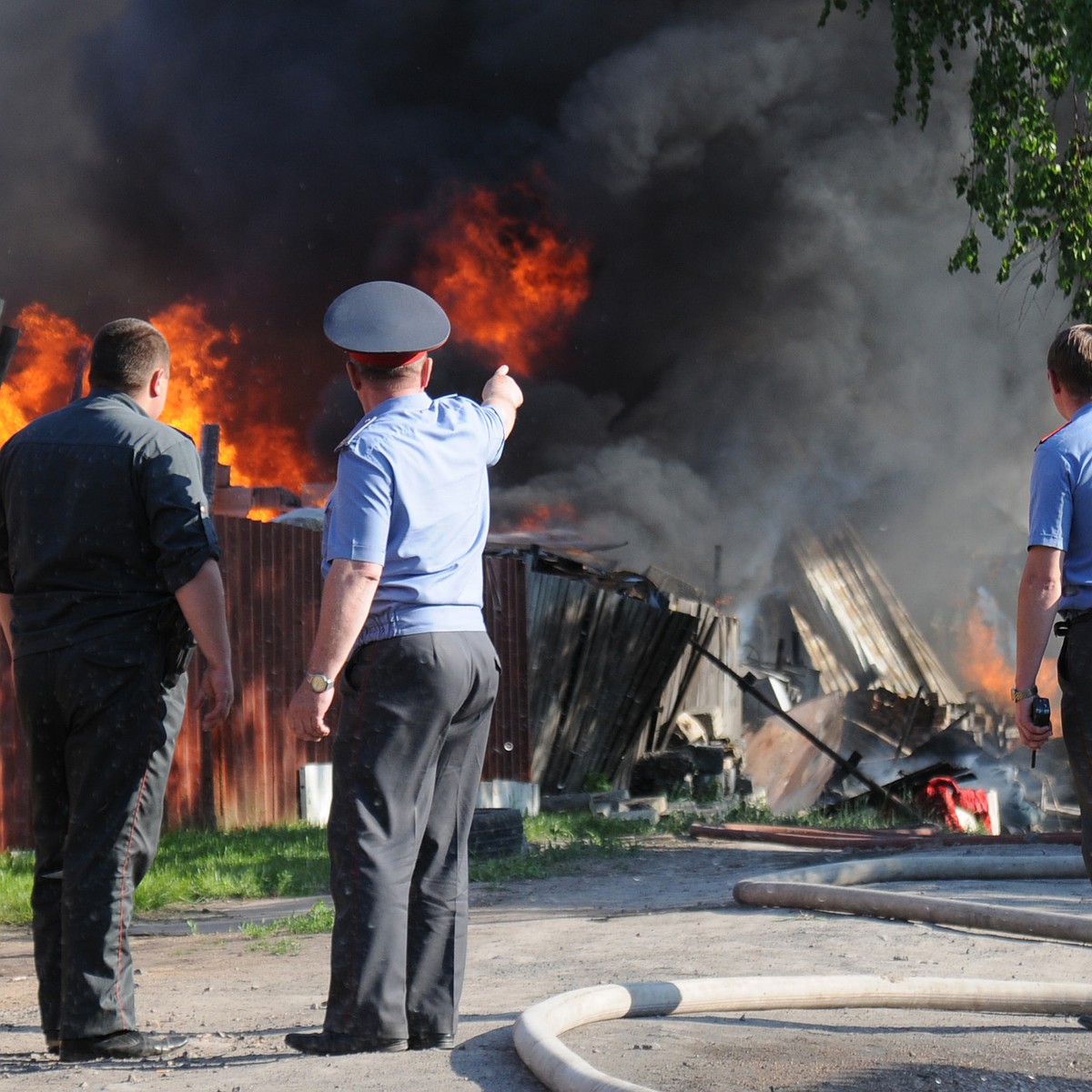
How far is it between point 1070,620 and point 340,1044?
2.25 m

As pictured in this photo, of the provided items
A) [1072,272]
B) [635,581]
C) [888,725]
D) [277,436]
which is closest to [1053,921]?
[1072,272]

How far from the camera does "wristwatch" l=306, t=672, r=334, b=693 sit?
3.17 metres

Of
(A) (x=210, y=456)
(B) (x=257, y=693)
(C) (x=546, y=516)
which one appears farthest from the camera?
(C) (x=546, y=516)

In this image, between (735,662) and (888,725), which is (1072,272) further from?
(735,662)

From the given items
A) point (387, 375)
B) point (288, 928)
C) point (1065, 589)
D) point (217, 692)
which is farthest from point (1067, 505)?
point (288, 928)

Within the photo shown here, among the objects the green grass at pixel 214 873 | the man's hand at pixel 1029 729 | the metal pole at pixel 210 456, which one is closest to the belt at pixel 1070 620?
the man's hand at pixel 1029 729

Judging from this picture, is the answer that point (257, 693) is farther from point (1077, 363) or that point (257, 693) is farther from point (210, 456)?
point (1077, 363)

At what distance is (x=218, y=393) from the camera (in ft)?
81.1

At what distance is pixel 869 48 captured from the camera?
2531 centimetres

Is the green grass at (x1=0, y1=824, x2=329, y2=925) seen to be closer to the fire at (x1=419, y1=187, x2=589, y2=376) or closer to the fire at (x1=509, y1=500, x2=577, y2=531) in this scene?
the fire at (x1=509, y1=500, x2=577, y2=531)

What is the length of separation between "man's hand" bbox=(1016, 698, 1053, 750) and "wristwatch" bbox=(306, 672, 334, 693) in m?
1.91

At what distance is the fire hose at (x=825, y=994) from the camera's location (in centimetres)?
297

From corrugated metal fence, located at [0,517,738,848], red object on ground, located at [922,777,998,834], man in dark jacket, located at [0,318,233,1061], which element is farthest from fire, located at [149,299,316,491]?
man in dark jacket, located at [0,318,233,1061]

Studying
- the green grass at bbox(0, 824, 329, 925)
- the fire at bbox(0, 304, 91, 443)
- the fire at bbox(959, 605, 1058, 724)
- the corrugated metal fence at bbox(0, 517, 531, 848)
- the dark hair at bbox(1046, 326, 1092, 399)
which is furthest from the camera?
the fire at bbox(959, 605, 1058, 724)
